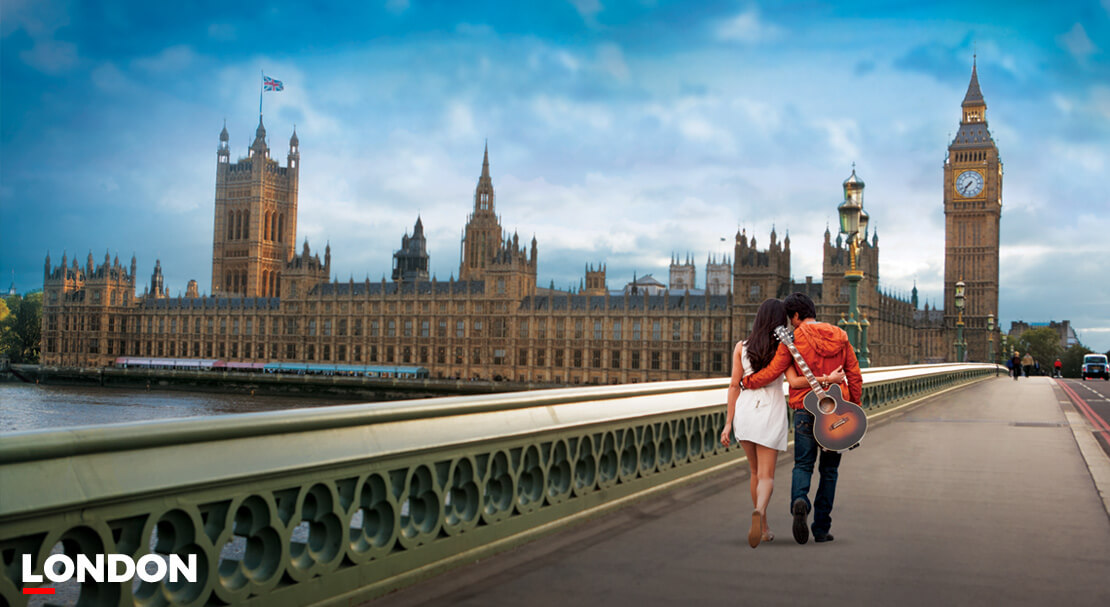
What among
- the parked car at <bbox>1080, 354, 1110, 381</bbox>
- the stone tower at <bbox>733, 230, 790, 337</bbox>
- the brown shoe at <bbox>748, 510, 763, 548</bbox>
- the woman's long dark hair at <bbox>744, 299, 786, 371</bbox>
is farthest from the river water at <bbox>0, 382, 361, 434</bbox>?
the parked car at <bbox>1080, 354, 1110, 381</bbox>

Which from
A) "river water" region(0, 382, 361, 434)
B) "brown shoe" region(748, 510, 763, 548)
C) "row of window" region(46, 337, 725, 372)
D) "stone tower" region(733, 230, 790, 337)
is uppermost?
"stone tower" region(733, 230, 790, 337)

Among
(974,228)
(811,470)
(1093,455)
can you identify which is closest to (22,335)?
(974,228)

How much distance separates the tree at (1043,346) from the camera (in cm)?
14200

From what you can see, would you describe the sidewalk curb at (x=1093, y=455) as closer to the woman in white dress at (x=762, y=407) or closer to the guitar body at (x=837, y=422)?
the guitar body at (x=837, y=422)

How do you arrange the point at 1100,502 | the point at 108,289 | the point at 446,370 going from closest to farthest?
the point at 1100,502 → the point at 446,370 → the point at 108,289

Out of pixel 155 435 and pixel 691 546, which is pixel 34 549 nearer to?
pixel 155 435

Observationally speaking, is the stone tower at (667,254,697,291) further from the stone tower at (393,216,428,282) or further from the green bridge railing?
the green bridge railing

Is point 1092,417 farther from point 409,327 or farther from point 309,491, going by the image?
point 409,327

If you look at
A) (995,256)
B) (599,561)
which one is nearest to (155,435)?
(599,561)

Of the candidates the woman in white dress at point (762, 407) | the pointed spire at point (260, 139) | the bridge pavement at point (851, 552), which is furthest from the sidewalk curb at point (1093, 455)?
the pointed spire at point (260, 139)

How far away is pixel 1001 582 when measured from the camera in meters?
5.94

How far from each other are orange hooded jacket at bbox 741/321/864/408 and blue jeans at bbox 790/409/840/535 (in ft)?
0.59

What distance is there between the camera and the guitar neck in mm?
6945

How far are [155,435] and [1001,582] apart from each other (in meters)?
5.27
